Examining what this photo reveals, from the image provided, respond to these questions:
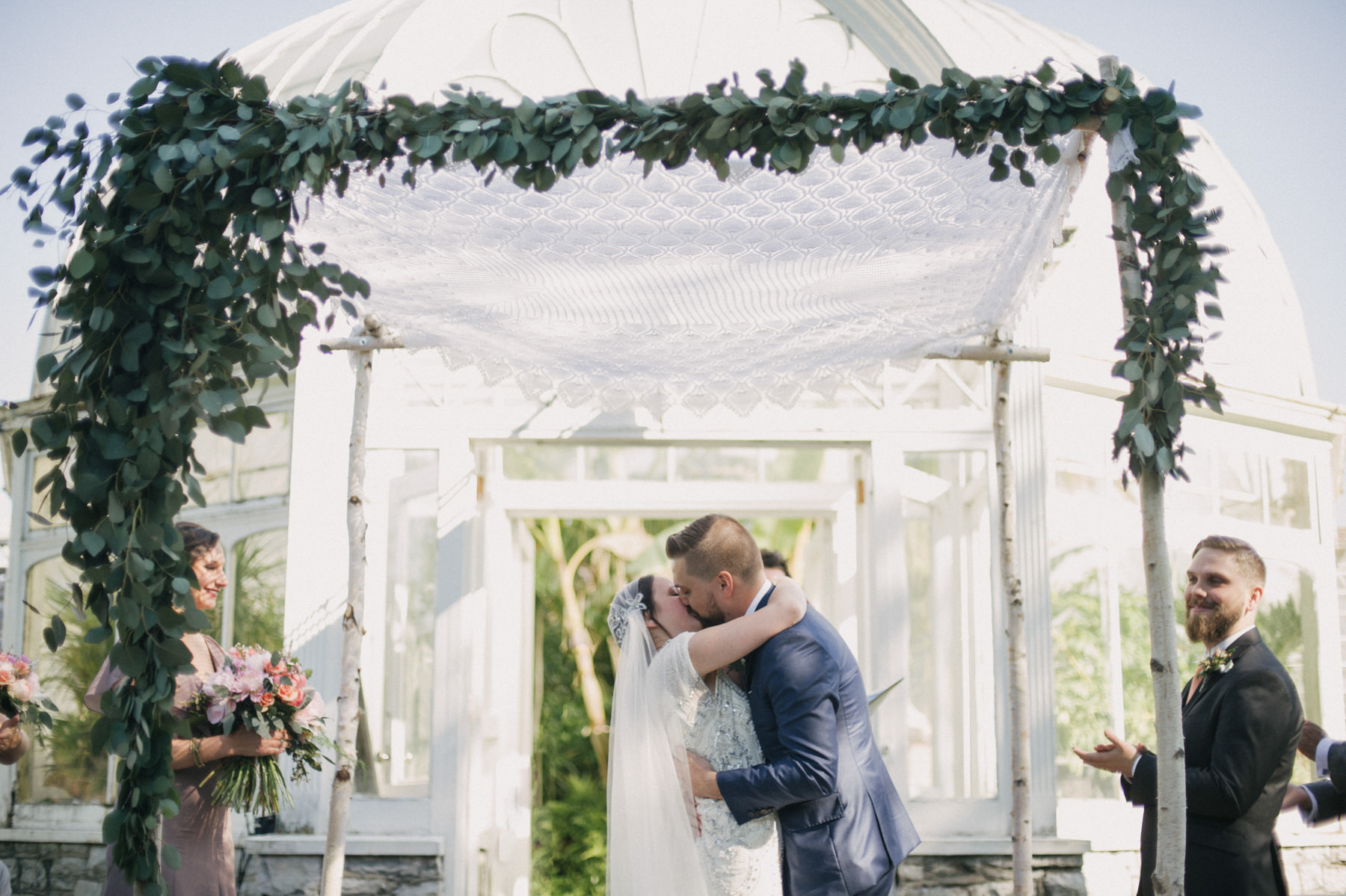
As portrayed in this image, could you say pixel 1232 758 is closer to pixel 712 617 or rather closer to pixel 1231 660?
pixel 1231 660

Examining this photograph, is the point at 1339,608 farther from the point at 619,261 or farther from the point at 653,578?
the point at 619,261

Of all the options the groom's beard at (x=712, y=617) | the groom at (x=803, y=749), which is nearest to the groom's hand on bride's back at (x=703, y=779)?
the groom at (x=803, y=749)

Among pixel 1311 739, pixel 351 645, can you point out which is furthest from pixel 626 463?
pixel 1311 739

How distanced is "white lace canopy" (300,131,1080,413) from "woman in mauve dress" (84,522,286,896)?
110cm

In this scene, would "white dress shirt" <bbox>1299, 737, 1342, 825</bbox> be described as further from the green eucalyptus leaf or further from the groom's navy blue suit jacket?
the green eucalyptus leaf

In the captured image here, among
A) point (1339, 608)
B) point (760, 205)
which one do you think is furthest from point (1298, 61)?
point (760, 205)

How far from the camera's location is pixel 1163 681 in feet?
8.97

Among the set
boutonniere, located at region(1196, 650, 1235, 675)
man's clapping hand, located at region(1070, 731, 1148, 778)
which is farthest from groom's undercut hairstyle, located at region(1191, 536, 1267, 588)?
man's clapping hand, located at region(1070, 731, 1148, 778)

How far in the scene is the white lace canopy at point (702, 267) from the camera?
3.10 meters

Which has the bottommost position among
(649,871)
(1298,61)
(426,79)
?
(649,871)

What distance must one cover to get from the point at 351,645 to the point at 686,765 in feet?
5.60

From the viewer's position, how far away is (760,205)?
3143 millimetres

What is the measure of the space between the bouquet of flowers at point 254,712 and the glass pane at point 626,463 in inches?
143

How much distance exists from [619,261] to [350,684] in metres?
2.10
